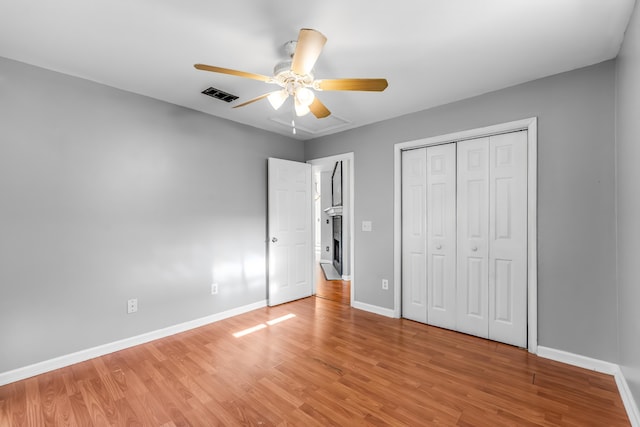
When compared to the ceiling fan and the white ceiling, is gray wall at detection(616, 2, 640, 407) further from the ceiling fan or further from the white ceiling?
the ceiling fan

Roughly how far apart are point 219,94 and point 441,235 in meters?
2.80

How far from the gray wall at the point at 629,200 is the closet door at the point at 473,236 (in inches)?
37.5

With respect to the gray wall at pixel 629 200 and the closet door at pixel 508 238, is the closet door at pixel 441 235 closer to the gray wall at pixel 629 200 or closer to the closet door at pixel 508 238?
the closet door at pixel 508 238

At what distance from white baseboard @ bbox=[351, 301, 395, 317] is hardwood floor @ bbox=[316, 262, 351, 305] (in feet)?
0.81

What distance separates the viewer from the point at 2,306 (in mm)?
2133

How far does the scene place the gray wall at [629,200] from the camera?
1638 millimetres

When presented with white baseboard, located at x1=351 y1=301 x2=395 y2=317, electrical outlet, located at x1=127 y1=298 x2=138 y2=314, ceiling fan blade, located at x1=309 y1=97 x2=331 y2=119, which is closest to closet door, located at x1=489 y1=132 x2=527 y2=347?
white baseboard, located at x1=351 y1=301 x2=395 y2=317

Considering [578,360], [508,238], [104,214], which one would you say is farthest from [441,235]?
[104,214]

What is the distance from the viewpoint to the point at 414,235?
135 inches

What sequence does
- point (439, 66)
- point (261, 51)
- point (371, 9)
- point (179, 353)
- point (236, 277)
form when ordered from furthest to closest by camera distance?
point (236, 277)
point (179, 353)
point (439, 66)
point (261, 51)
point (371, 9)

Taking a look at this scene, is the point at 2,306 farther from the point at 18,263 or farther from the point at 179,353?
the point at 179,353

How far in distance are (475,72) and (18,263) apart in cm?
401

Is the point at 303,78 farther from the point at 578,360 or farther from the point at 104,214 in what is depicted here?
the point at 578,360

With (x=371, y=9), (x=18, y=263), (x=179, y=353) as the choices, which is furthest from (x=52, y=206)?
(x=371, y=9)
